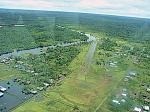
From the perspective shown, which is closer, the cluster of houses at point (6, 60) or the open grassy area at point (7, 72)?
the open grassy area at point (7, 72)

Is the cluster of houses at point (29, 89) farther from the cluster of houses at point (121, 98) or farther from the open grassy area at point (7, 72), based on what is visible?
the cluster of houses at point (121, 98)

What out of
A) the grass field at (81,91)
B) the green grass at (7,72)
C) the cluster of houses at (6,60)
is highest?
the cluster of houses at (6,60)

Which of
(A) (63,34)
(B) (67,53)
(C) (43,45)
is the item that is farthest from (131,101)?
(A) (63,34)

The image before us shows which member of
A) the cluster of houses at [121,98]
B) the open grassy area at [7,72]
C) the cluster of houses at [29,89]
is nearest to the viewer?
the cluster of houses at [121,98]

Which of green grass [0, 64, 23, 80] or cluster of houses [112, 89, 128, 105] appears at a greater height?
green grass [0, 64, 23, 80]

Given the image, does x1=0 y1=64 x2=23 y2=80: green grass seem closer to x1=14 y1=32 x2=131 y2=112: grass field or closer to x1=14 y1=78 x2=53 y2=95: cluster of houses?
x1=14 y1=78 x2=53 y2=95: cluster of houses

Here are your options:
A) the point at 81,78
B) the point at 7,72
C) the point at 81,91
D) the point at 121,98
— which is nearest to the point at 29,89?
the point at 81,91

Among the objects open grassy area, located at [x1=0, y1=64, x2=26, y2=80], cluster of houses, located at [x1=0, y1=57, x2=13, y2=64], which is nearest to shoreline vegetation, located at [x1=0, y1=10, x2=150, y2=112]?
open grassy area, located at [x1=0, y1=64, x2=26, y2=80]

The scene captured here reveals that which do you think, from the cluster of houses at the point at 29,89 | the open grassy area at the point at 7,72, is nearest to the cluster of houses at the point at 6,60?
the open grassy area at the point at 7,72

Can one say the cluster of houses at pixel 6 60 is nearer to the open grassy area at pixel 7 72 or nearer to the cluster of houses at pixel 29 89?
the open grassy area at pixel 7 72

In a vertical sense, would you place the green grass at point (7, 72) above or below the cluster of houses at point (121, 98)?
above

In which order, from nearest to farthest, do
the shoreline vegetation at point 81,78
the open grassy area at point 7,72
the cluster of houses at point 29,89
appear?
→ the shoreline vegetation at point 81,78 < the cluster of houses at point 29,89 < the open grassy area at point 7,72

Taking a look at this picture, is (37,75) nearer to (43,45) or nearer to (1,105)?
(1,105)
